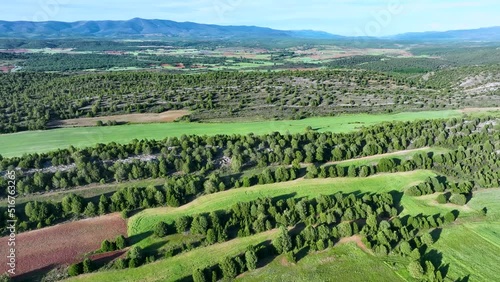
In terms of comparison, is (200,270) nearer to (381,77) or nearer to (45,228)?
(45,228)

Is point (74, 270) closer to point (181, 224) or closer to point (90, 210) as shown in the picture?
point (90, 210)

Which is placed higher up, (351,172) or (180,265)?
(351,172)

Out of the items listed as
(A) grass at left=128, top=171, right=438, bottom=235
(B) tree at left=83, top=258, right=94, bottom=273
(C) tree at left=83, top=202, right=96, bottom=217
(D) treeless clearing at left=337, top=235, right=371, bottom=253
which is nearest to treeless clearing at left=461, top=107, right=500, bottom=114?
(A) grass at left=128, top=171, right=438, bottom=235

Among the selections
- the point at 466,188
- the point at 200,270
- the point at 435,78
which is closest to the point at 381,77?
the point at 435,78

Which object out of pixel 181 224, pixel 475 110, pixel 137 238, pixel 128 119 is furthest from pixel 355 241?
pixel 475 110

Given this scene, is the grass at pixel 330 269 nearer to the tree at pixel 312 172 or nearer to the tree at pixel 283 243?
the tree at pixel 283 243

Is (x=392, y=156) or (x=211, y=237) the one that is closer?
(x=211, y=237)
